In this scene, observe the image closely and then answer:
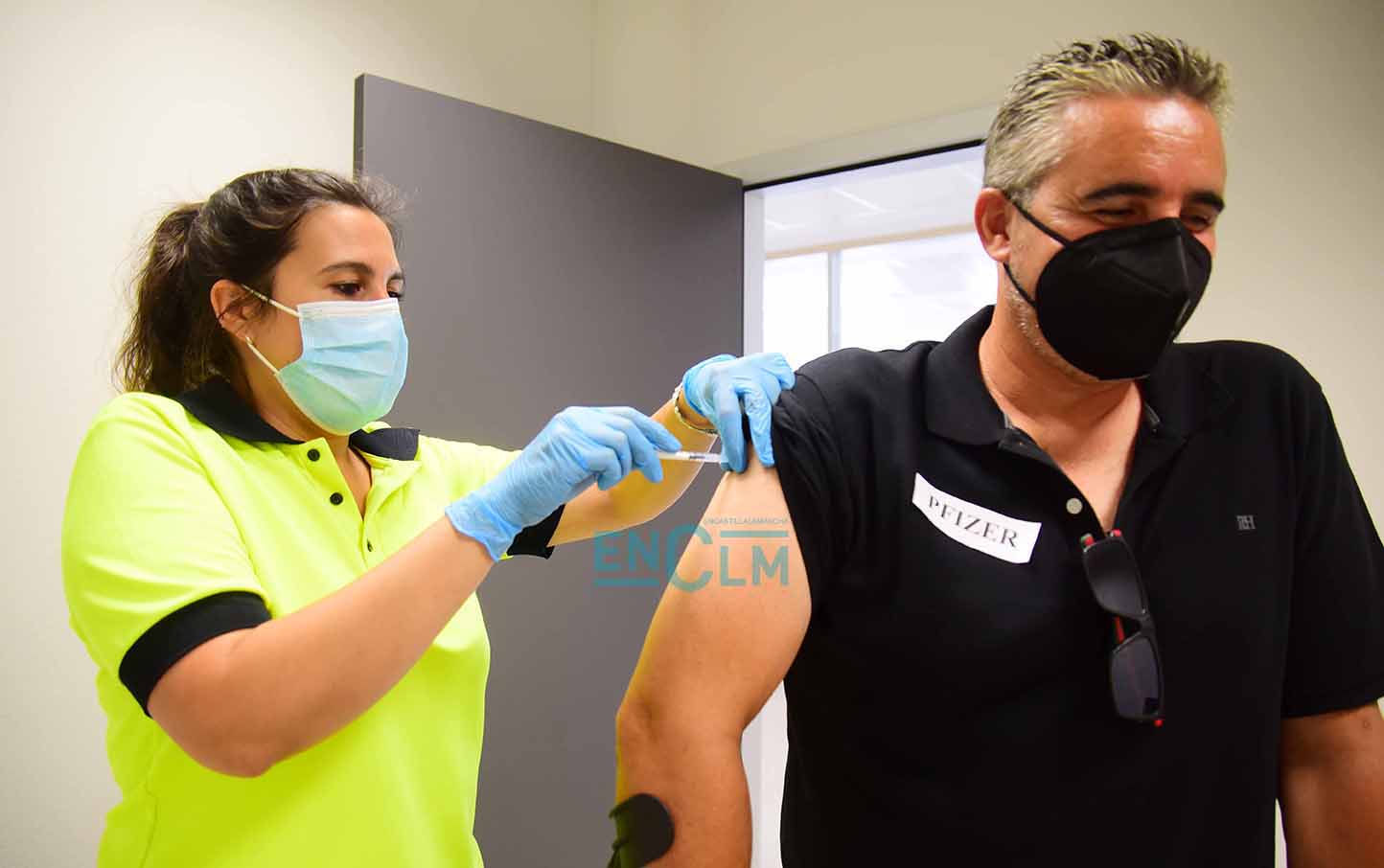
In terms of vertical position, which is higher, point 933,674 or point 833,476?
point 833,476

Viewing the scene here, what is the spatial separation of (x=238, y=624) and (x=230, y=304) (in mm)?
506

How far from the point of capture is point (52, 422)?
1.72 meters

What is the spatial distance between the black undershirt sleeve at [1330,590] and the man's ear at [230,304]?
4.42 feet

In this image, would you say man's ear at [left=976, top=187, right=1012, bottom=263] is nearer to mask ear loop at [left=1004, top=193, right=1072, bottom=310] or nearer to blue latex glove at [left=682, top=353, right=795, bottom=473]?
mask ear loop at [left=1004, top=193, right=1072, bottom=310]

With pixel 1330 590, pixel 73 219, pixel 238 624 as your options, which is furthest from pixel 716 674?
pixel 73 219

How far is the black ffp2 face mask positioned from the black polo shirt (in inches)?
4.0

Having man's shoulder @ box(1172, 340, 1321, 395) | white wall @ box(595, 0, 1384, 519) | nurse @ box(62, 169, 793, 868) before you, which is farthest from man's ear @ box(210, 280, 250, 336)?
white wall @ box(595, 0, 1384, 519)

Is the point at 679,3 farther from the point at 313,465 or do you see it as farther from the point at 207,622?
the point at 207,622

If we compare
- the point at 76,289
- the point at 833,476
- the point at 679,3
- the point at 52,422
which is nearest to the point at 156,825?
the point at 833,476

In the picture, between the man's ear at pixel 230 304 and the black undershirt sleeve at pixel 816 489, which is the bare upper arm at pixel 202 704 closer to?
the man's ear at pixel 230 304

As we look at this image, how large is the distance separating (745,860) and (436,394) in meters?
1.31

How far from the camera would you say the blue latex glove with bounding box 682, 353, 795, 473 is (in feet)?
3.16

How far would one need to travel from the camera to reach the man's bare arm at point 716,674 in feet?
2.80

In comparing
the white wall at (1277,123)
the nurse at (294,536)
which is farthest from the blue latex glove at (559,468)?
the white wall at (1277,123)
